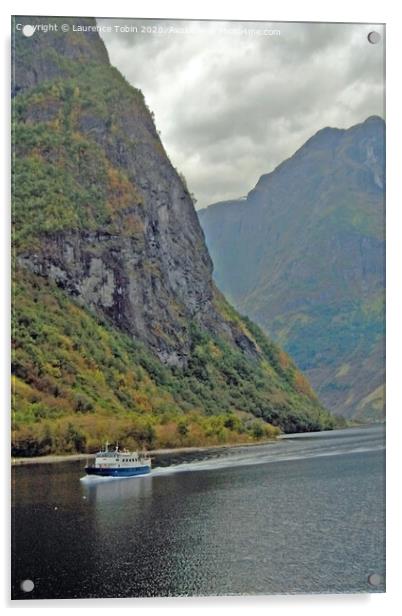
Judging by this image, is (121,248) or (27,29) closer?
(27,29)

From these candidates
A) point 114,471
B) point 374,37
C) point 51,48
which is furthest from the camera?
point 51,48

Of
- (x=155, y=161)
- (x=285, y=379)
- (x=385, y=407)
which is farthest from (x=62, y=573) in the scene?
(x=155, y=161)

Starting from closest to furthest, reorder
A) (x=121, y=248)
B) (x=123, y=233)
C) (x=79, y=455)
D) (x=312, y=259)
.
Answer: (x=79, y=455) → (x=312, y=259) → (x=121, y=248) → (x=123, y=233)

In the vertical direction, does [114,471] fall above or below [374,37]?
below

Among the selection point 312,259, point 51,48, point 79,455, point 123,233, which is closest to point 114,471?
point 79,455

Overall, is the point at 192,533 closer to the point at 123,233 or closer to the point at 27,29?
the point at 27,29

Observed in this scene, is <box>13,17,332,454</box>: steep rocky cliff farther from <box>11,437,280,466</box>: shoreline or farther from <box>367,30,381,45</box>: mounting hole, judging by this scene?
<box>367,30,381,45</box>: mounting hole

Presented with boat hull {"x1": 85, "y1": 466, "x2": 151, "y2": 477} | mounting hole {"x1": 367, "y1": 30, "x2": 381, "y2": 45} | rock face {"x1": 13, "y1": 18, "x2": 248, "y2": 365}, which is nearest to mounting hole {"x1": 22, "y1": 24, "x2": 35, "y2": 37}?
mounting hole {"x1": 367, "y1": 30, "x2": 381, "y2": 45}
